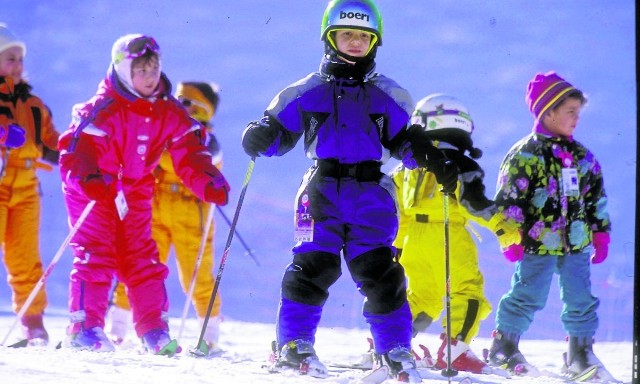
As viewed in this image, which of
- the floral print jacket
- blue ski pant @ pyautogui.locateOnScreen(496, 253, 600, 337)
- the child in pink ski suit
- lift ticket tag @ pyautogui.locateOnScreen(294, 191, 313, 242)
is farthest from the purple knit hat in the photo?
lift ticket tag @ pyautogui.locateOnScreen(294, 191, 313, 242)

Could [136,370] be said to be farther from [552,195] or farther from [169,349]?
[552,195]

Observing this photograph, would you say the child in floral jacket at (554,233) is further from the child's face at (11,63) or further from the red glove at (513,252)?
the child's face at (11,63)

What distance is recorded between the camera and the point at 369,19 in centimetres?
422

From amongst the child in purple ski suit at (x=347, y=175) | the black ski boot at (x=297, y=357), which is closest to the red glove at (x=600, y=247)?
the child in purple ski suit at (x=347, y=175)

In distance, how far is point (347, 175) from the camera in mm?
4109

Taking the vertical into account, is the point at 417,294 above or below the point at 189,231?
below

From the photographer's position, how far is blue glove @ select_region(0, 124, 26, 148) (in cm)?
588

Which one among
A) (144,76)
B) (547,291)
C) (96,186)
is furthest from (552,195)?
(96,186)

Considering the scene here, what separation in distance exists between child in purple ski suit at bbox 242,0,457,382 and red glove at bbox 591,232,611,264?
2003mm

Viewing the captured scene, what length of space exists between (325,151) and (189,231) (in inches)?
109

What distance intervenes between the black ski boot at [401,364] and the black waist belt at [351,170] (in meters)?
0.80

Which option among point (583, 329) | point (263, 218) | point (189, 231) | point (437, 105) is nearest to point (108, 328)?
point (189, 231)

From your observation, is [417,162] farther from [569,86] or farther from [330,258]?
[569,86]

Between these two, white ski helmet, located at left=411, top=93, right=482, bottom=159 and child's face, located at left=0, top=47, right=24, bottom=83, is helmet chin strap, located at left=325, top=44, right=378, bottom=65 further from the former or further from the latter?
child's face, located at left=0, top=47, right=24, bottom=83
